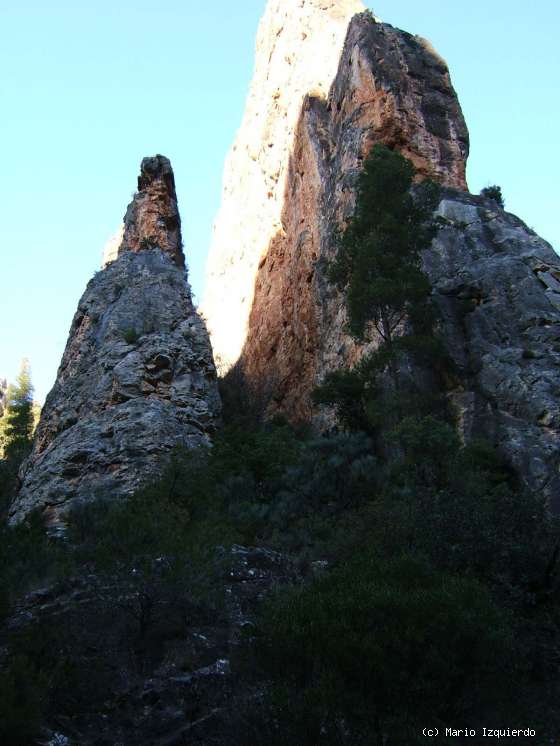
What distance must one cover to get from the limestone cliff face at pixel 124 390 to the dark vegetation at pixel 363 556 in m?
1.71

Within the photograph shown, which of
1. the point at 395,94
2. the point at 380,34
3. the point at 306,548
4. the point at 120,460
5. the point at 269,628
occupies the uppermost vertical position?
the point at 380,34

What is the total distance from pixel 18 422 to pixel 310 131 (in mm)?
22549

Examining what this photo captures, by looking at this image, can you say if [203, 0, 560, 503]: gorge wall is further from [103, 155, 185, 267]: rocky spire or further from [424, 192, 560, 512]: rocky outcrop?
[103, 155, 185, 267]: rocky spire

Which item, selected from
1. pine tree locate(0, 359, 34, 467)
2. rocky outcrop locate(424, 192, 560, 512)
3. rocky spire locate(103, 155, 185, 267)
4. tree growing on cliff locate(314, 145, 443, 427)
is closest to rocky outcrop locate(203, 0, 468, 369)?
rocky outcrop locate(424, 192, 560, 512)

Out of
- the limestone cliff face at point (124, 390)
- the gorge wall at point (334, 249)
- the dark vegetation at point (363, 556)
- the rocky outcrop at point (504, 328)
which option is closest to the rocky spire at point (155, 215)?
the limestone cliff face at point (124, 390)

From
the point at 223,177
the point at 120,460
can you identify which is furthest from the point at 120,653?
the point at 223,177

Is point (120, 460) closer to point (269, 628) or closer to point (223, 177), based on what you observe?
point (269, 628)

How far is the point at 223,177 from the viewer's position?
6178 cm

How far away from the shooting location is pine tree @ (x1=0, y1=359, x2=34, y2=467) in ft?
135

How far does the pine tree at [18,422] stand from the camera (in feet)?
135

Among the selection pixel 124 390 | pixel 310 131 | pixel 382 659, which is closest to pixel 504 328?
pixel 124 390

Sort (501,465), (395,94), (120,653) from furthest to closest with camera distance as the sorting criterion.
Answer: (395,94) < (501,465) < (120,653)

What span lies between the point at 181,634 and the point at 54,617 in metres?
2.10

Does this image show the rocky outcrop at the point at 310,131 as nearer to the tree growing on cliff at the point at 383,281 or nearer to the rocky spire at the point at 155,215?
the rocky spire at the point at 155,215
